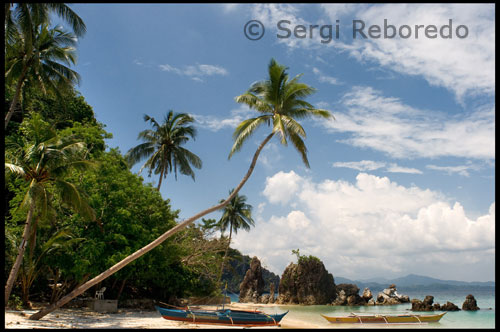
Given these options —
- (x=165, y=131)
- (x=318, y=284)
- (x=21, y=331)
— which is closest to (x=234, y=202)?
A: (x=318, y=284)

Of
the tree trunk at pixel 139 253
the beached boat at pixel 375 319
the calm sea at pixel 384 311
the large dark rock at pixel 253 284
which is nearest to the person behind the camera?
the tree trunk at pixel 139 253

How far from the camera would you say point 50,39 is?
55.8 feet

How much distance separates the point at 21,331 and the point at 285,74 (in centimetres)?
1213

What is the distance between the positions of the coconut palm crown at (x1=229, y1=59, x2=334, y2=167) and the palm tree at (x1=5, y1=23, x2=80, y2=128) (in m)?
8.66

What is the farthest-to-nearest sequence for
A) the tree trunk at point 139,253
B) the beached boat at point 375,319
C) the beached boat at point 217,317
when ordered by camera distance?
1. the beached boat at point 375,319
2. the beached boat at point 217,317
3. the tree trunk at point 139,253

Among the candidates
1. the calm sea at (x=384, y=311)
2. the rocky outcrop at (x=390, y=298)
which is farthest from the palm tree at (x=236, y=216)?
the rocky outcrop at (x=390, y=298)

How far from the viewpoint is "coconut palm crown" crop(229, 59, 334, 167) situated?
598 inches

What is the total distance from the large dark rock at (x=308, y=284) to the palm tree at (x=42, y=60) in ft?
133

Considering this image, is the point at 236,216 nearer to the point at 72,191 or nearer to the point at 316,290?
the point at 316,290

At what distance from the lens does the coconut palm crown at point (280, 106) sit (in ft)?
49.9

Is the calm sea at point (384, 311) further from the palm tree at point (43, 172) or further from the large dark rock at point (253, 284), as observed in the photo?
the palm tree at point (43, 172)

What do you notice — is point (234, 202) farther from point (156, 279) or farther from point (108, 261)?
point (108, 261)

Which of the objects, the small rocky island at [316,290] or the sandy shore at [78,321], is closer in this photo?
the sandy shore at [78,321]

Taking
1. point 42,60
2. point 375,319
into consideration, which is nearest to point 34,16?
point 42,60
